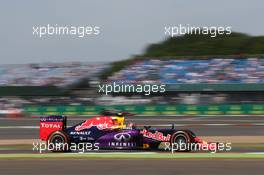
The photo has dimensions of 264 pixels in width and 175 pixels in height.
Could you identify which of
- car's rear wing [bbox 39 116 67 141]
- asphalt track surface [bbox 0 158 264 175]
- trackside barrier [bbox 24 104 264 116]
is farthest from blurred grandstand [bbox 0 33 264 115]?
asphalt track surface [bbox 0 158 264 175]

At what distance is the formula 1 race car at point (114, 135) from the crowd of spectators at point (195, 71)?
26040 millimetres

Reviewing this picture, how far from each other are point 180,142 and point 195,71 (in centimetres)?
2873

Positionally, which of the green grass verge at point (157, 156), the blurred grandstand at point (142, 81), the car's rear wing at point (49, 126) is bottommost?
the green grass verge at point (157, 156)

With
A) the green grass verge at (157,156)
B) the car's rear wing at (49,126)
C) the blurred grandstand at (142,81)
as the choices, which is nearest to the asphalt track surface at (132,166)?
the green grass verge at (157,156)

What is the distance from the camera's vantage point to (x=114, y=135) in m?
13.8

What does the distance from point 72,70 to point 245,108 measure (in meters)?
14.6

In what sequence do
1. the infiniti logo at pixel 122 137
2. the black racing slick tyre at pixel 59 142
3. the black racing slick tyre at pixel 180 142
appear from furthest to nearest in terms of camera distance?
the black racing slick tyre at pixel 59 142
the infiniti logo at pixel 122 137
the black racing slick tyre at pixel 180 142

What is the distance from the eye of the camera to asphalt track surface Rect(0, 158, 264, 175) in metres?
9.99

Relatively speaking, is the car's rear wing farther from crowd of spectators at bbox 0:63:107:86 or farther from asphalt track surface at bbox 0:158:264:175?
crowd of spectators at bbox 0:63:107:86

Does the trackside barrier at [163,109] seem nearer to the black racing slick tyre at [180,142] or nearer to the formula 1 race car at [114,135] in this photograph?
the formula 1 race car at [114,135]

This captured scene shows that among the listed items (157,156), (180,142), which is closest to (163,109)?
(180,142)

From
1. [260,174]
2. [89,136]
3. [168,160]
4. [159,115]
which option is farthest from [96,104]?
[260,174]

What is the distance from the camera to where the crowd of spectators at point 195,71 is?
3988 centimetres

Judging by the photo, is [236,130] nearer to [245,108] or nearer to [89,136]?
[89,136]
